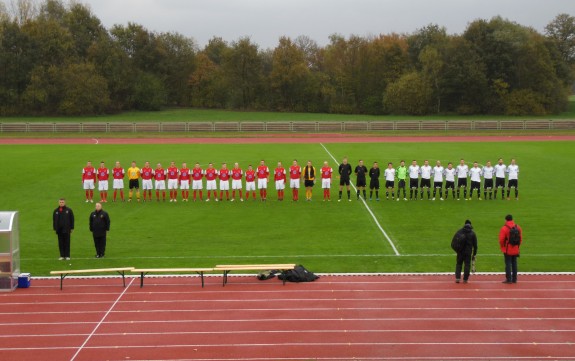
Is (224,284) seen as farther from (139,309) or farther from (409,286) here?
(409,286)

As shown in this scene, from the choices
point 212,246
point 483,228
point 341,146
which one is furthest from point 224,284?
point 341,146

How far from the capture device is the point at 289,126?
211 ft

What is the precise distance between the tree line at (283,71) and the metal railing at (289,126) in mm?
13158

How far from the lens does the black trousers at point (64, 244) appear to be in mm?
18031

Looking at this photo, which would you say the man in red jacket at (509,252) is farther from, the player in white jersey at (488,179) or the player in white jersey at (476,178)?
the player in white jersey at (488,179)

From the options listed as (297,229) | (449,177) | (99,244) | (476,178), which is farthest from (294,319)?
(476,178)

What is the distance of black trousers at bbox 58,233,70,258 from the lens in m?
18.0

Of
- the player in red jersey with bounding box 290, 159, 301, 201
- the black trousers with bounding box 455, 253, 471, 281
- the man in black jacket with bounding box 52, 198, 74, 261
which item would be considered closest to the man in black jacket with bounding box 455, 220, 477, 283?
the black trousers with bounding box 455, 253, 471, 281

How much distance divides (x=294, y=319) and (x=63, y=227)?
754 cm

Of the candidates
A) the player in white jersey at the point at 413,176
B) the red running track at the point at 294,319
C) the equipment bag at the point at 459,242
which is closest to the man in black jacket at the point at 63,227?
the red running track at the point at 294,319

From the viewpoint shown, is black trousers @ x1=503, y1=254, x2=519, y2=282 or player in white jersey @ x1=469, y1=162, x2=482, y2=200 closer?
black trousers @ x1=503, y1=254, x2=519, y2=282

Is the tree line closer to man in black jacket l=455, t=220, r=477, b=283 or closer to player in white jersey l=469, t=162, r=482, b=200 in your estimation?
player in white jersey l=469, t=162, r=482, b=200

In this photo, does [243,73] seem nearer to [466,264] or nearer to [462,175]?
[462,175]

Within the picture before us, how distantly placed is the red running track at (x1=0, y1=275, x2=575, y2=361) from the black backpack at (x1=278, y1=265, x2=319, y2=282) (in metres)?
0.20
